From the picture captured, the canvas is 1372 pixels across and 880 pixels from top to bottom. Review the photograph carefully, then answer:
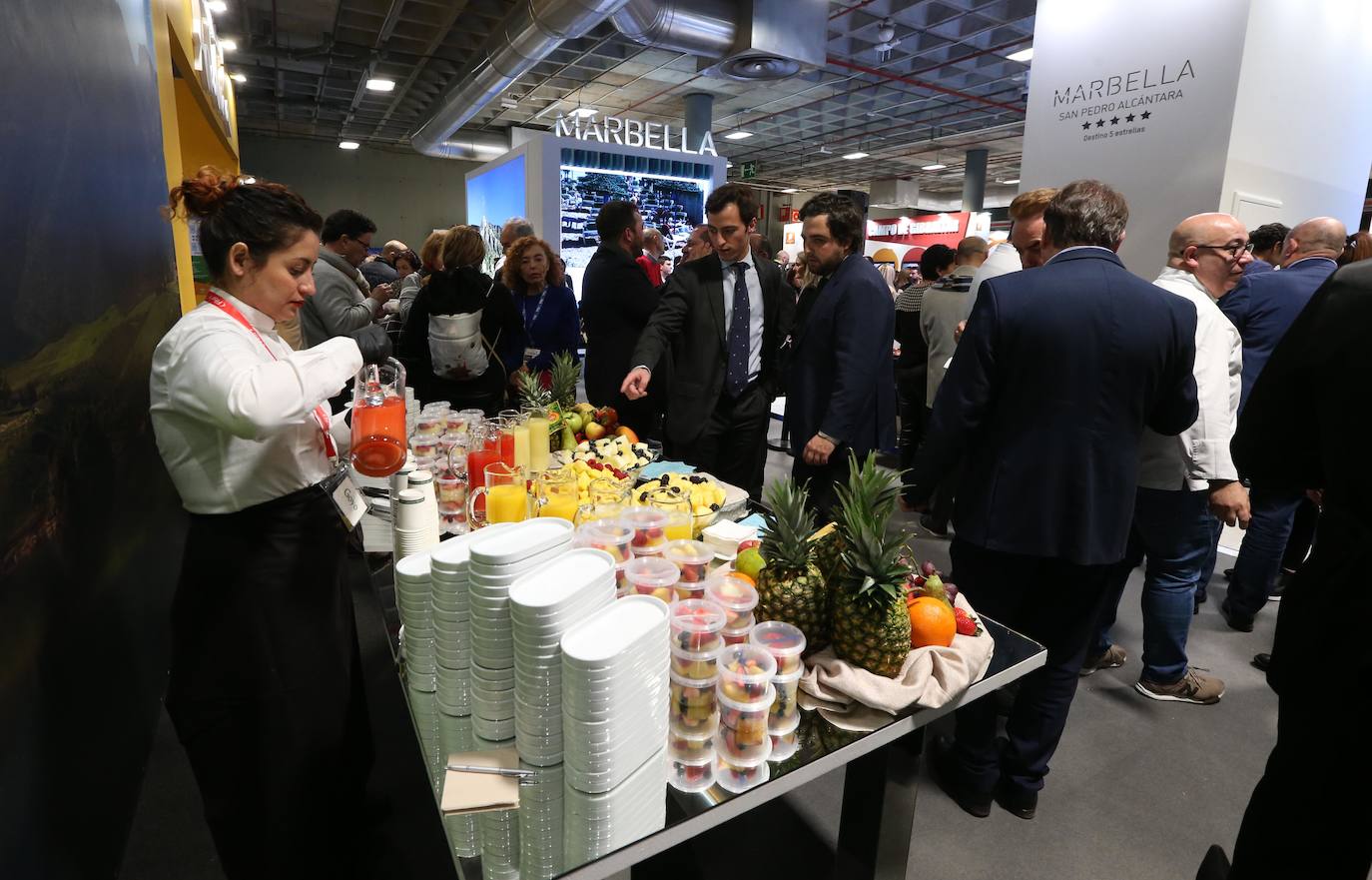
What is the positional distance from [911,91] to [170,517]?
10.6 metres

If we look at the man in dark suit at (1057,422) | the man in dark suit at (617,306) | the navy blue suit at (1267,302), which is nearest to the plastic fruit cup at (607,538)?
the man in dark suit at (1057,422)

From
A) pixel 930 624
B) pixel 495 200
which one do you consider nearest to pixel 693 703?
pixel 930 624

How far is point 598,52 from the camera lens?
29.3 ft

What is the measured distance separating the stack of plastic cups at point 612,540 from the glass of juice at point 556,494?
294 millimetres

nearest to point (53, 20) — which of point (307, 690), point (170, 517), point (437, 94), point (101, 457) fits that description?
point (101, 457)

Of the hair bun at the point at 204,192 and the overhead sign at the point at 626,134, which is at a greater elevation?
the overhead sign at the point at 626,134

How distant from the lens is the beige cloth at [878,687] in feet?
4.17

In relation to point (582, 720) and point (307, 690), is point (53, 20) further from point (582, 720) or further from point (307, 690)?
point (582, 720)

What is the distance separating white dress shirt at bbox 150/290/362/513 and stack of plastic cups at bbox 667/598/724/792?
2.74 feet

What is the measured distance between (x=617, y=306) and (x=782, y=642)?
9.26ft

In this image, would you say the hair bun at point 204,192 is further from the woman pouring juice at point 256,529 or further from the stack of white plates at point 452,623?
the stack of white plates at point 452,623

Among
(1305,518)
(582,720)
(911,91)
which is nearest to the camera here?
(582,720)

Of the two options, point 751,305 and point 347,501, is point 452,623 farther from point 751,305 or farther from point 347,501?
point 751,305

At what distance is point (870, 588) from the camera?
128 cm
